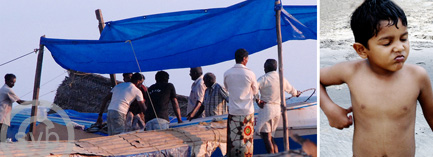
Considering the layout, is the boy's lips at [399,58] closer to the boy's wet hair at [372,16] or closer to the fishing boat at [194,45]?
the boy's wet hair at [372,16]

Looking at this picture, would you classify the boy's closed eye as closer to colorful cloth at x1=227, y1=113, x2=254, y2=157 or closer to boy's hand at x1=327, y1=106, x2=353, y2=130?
boy's hand at x1=327, y1=106, x2=353, y2=130

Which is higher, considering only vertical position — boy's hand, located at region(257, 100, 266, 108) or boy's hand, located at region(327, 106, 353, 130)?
boy's hand, located at region(257, 100, 266, 108)

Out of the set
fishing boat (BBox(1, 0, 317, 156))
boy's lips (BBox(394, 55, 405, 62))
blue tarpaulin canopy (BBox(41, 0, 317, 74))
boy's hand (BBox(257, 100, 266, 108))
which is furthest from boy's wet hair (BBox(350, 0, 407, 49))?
blue tarpaulin canopy (BBox(41, 0, 317, 74))

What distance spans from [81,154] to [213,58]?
8.63 feet

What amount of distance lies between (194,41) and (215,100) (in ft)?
2.40

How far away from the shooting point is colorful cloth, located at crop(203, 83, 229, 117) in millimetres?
5652

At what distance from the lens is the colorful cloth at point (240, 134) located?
14.2 ft

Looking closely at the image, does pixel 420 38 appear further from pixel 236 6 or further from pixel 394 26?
pixel 394 26

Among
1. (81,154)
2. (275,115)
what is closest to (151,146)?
(81,154)

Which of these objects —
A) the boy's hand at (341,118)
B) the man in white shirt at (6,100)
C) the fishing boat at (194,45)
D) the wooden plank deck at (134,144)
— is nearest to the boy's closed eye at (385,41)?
the boy's hand at (341,118)

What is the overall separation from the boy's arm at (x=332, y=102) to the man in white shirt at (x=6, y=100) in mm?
5168

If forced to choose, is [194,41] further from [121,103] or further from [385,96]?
[385,96]

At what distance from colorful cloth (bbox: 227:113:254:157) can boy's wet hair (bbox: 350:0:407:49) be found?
2367mm

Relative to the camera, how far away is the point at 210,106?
18.9 ft
